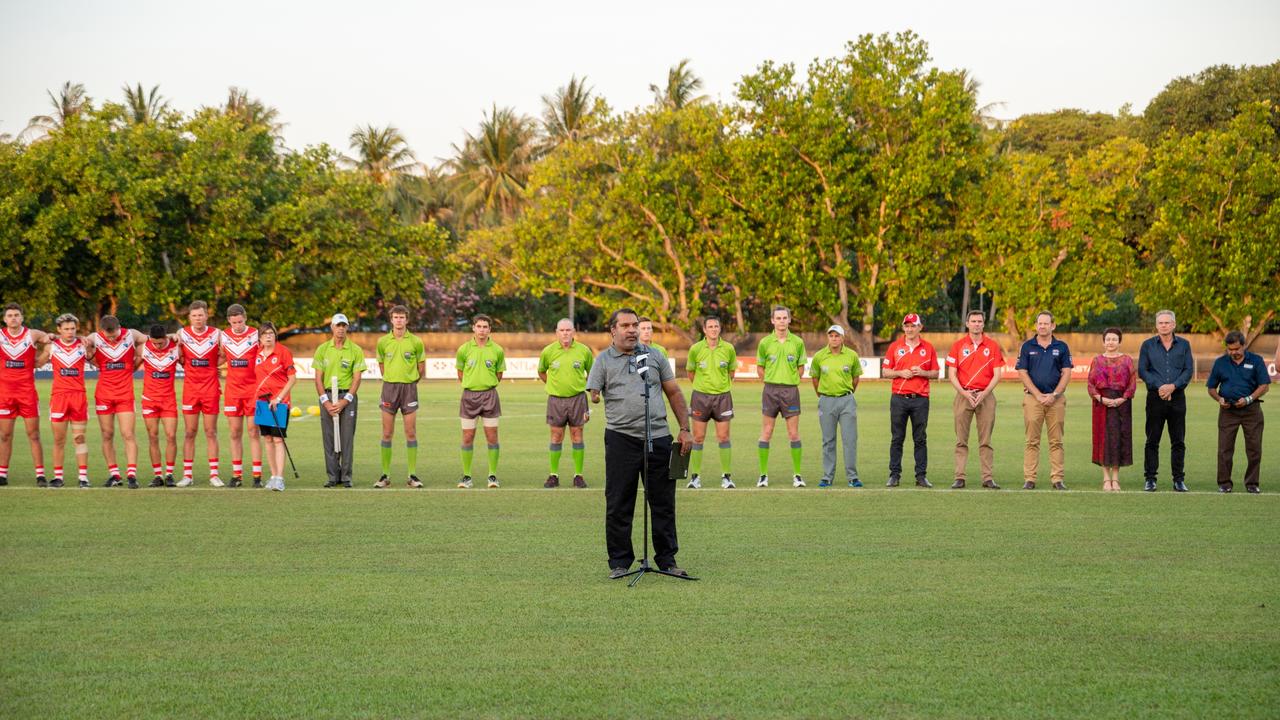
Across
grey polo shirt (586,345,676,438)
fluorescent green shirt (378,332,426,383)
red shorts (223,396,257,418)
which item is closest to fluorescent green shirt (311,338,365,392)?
fluorescent green shirt (378,332,426,383)

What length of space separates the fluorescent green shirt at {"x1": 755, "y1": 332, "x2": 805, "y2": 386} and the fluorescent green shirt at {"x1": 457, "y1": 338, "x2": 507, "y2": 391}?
9.82ft

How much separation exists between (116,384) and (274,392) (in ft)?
6.00

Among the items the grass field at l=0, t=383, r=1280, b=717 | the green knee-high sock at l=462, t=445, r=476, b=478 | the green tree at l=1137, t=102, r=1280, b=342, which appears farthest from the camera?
the green tree at l=1137, t=102, r=1280, b=342

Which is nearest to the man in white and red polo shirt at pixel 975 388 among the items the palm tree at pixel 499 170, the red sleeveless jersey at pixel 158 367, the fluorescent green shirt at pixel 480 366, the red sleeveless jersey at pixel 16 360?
the fluorescent green shirt at pixel 480 366

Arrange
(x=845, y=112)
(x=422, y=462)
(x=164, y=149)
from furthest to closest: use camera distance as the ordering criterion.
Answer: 1. (x=845, y=112)
2. (x=164, y=149)
3. (x=422, y=462)

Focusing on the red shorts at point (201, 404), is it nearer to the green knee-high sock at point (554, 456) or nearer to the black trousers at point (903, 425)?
the green knee-high sock at point (554, 456)

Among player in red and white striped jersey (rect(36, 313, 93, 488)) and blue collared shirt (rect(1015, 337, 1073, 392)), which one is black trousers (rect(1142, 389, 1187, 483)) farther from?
player in red and white striped jersey (rect(36, 313, 93, 488))

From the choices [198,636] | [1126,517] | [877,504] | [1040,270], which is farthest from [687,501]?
[1040,270]

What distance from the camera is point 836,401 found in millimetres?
13484

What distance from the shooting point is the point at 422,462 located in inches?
639

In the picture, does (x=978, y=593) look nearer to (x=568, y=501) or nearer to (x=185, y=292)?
(x=568, y=501)

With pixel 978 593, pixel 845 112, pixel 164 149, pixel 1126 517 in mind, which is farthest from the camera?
pixel 845 112

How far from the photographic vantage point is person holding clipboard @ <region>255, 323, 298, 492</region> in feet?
41.9

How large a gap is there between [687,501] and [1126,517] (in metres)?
4.09
